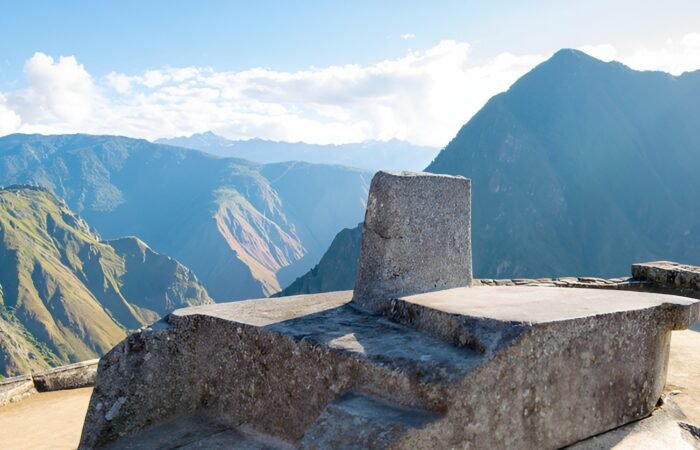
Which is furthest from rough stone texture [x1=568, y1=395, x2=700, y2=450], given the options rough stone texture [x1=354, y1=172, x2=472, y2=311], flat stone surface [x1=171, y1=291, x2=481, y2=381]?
rough stone texture [x1=354, y1=172, x2=472, y2=311]

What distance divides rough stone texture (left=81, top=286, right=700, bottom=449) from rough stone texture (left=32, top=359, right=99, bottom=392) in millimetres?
3769

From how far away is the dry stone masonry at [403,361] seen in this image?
3488 mm

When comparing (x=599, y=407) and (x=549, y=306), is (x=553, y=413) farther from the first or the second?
(x=549, y=306)

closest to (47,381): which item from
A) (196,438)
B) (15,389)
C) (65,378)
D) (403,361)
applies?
(65,378)

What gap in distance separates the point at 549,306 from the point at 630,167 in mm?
163004

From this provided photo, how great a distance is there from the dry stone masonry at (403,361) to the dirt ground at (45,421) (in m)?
1.52

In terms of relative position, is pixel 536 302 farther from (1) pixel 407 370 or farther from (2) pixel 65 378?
(2) pixel 65 378

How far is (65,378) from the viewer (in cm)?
808

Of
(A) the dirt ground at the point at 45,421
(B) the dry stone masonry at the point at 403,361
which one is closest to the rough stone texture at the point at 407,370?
(B) the dry stone masonry at the point at 403,361

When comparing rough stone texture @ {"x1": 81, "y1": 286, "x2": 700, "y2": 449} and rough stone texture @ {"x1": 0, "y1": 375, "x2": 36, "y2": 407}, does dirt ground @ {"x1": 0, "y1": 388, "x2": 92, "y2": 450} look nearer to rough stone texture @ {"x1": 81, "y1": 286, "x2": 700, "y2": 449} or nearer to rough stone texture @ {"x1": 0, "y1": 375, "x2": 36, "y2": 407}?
rough stone texture @ {"x1": 0, "y1": 375, "x2": 36, "y2": 407}

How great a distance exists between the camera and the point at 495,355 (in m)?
3.48

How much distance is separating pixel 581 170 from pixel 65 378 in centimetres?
16208

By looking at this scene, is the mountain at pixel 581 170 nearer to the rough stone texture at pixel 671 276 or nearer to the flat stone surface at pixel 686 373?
the rough stone texture at pixel 671 276

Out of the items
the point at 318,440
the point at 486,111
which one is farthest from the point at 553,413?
the point at 486,111
